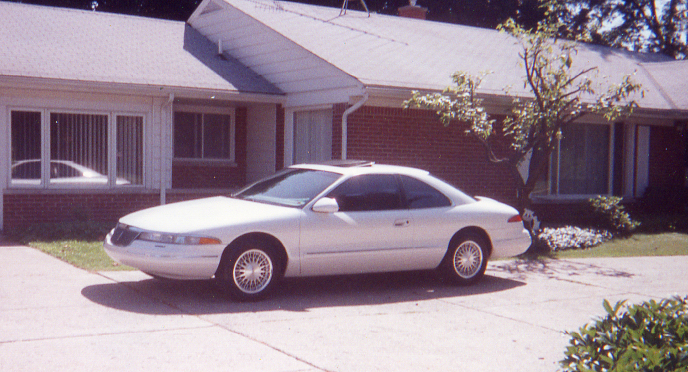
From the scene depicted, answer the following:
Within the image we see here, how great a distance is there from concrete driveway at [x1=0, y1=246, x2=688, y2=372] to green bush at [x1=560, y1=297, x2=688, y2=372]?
5.78 feet

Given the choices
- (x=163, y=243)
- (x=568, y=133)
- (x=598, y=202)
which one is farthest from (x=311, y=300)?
(x=568, y=133)

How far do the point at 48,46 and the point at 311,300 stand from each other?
9.10 m

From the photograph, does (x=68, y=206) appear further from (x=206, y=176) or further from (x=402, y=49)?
(x=402, y=49)

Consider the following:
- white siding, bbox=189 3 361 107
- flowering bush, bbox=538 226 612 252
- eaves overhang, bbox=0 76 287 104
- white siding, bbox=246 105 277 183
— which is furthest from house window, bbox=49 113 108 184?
flowering bush, bbox=538 226 612 252

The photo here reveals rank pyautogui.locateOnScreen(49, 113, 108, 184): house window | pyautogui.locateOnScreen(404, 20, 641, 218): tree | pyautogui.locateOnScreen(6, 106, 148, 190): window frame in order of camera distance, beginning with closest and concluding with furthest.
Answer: pyautogui.locateOnScreen(404, 20, 641, 218): tree < pyautogui.locateOnScreen(6, 106, 148, 190): window frame < pyautogui.locateOnScreen(49, 113, 108, 184): house window

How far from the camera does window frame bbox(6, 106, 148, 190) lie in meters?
12.9

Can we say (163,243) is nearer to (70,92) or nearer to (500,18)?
(70,92)

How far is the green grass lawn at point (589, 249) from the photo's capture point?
9.70 meters

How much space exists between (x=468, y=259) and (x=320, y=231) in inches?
82.0

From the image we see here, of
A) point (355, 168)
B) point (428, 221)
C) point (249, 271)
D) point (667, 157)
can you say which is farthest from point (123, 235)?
point (667, 157)

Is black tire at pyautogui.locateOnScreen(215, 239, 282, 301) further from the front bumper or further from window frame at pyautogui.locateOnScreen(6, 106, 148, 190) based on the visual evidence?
window frame at pyautogui.locateOnScreen(6, 106, 148, 190)

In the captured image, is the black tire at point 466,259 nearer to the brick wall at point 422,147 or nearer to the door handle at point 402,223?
the door handle at point 402,223

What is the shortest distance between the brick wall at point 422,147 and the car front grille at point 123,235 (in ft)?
18.4

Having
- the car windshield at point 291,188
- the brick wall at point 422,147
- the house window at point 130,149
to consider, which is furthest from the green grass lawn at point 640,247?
the house window at point 130,149
